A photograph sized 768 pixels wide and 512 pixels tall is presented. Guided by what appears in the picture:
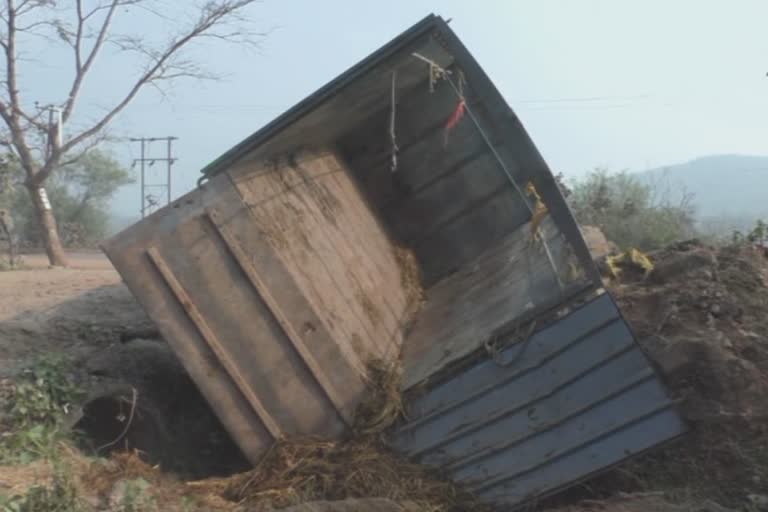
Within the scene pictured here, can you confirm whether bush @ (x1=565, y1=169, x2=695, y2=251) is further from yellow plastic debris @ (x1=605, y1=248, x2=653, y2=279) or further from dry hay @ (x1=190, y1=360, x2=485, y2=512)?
dry hay @ (x1=190, y1=360, x2=485, y2=512)

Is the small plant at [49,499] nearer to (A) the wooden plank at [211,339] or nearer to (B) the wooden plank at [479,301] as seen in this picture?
(A) the wooden plank at [211,339]

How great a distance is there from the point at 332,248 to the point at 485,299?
1123 mm

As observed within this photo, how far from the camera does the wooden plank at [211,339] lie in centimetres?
445

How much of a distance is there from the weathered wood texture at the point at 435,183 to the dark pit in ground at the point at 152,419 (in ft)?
8.66

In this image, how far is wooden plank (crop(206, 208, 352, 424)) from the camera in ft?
14.9

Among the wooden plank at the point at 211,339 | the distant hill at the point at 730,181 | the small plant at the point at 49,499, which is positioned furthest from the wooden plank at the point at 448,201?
the distant hill at the point at 730,181

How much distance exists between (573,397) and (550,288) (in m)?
0.68

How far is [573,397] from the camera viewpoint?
427 centimetres

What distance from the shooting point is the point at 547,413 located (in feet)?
14.1

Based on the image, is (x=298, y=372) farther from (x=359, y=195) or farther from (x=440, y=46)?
(x=359, y=195)

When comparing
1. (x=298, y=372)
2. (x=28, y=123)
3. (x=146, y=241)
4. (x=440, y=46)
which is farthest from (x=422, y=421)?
(x=28, y=123)

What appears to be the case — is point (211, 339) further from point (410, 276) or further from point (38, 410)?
point (410, 276)

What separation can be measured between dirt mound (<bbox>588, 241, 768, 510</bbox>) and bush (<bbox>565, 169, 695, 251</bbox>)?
563 centimetres

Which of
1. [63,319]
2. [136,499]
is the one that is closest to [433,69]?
Answer: [136,499]
